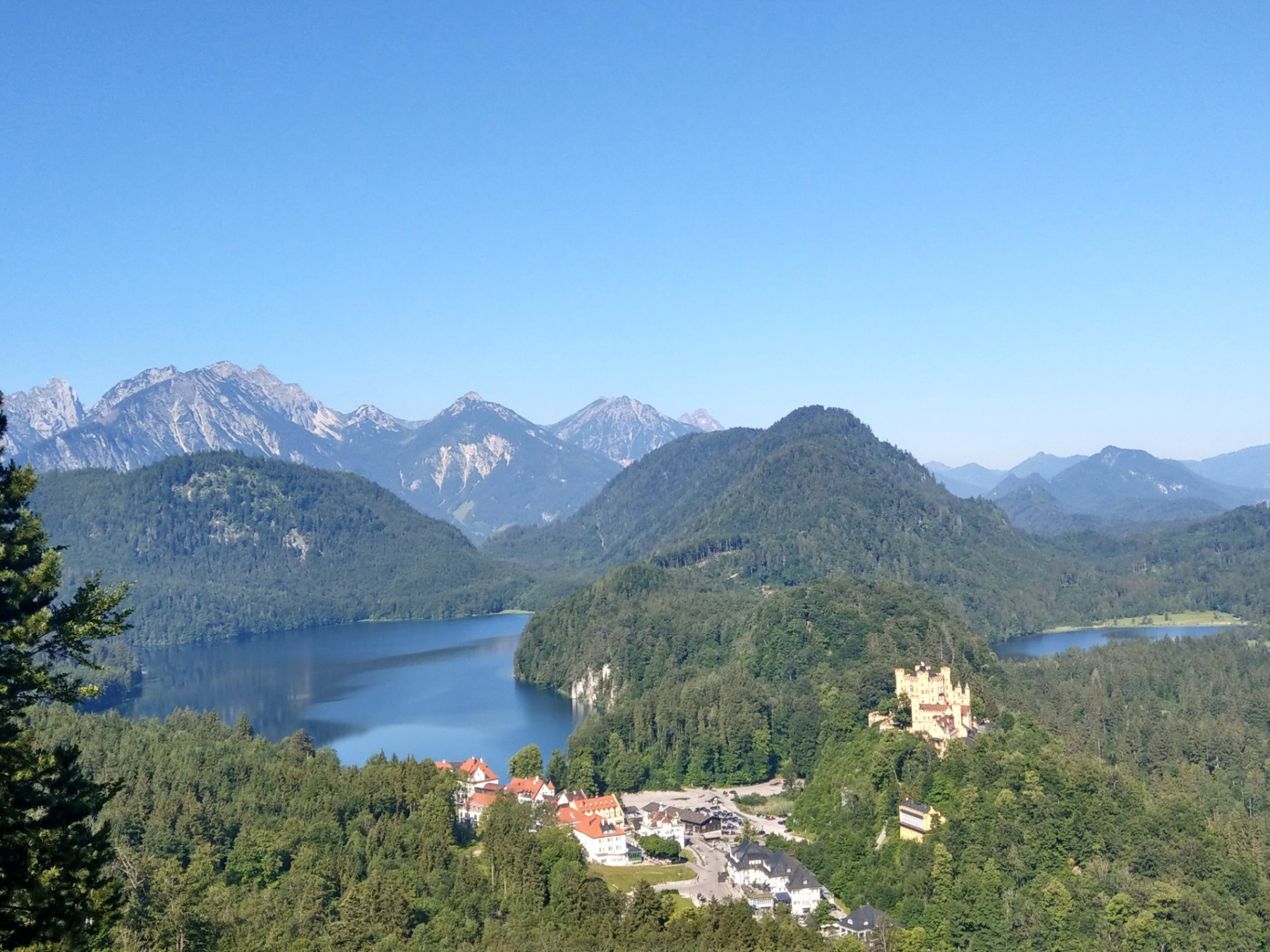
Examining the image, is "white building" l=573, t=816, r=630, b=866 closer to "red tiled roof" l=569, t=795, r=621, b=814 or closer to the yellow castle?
"red tiled roof" l=569, t=795, r=621, b=814

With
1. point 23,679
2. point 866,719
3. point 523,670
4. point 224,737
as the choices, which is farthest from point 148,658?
point 23,679

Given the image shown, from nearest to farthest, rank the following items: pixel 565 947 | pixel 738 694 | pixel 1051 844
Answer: pixel 565 947 → pixel 1051 844 → pixel 738 694

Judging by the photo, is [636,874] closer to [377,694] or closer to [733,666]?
[733,666]

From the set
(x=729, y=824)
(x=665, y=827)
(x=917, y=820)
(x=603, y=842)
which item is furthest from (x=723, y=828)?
(x=917, y=820)

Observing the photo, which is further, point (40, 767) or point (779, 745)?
point (779, 745)

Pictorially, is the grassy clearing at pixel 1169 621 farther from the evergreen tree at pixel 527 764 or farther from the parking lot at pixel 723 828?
the evergreen tree at pixel 527 764

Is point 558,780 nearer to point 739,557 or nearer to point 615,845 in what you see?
point 615,845
